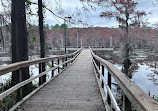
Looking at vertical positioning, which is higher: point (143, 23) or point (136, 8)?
point (136, 8)

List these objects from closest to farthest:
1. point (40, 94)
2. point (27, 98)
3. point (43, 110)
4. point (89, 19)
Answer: point (43, 110) → point (27, 98) → point (40, 94) → point (89, 19)

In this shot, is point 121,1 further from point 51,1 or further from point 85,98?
point 85,98

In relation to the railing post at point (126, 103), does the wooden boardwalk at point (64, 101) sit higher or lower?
lower

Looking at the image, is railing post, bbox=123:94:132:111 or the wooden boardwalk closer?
railing post, bbox=123:94:132:111

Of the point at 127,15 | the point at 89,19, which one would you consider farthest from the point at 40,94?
the point at 127,15

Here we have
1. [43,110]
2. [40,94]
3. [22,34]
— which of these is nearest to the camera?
[43,110]

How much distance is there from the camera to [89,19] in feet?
20.2

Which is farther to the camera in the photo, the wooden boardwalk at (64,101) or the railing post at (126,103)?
the wooden boardwalk at (64,101)

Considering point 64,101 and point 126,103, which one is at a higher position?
point 126,103

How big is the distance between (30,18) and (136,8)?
17.7 metres

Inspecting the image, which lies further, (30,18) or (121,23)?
(121,23)

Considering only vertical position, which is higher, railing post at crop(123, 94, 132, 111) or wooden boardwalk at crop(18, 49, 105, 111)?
railing post at crop(123, 94, 132, 111)

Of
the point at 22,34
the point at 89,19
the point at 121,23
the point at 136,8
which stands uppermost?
the point at 136,8

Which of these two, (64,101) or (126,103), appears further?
A: (64,101)
